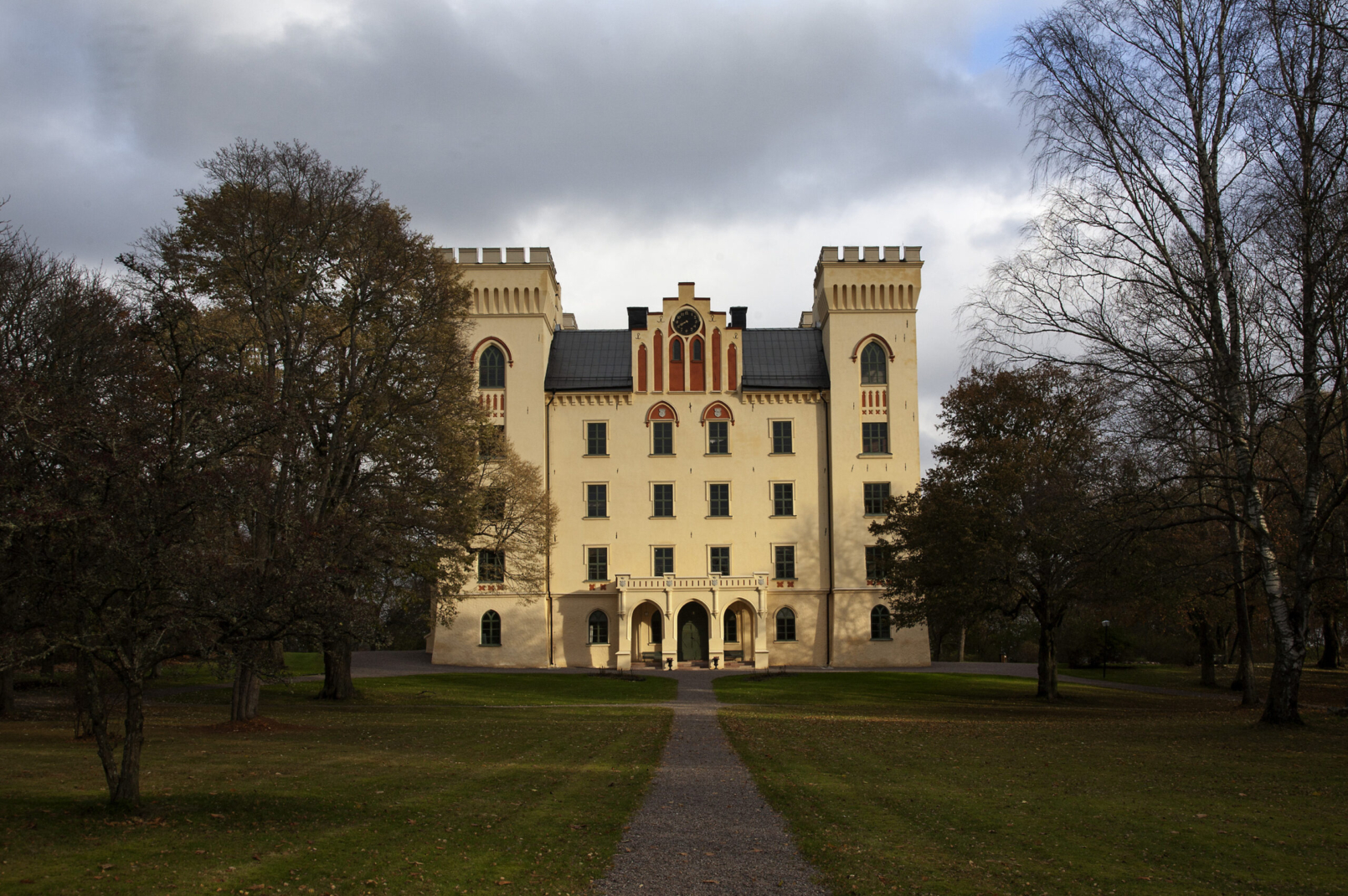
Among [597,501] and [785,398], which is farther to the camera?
[785,398]

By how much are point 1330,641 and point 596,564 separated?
31.5m

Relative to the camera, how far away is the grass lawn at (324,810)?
27.9 feet

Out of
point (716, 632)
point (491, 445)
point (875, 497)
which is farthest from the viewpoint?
point (875, 497)

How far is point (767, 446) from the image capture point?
47438 mm

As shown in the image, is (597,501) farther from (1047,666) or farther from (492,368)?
(1047,666)

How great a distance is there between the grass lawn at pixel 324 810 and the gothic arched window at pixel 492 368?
88.7 feet

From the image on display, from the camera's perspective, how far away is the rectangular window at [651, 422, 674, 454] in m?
47.5

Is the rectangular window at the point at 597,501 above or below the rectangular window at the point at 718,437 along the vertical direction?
below

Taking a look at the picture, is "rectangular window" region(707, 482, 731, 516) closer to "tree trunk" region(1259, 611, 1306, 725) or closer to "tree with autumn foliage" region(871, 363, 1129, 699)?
"tree with autumn foliage" region(871, 363, 1129, 699)

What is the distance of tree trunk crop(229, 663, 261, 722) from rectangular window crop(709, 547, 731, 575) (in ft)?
91.5

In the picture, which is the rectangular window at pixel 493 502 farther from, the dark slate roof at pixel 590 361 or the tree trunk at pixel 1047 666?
the tree trunk at pixel 1047 666

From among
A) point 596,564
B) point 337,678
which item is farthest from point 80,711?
point 596,564

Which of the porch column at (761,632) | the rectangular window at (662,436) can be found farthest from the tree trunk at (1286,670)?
the rectangular window at (662,436)

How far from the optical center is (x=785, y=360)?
4891 cm
